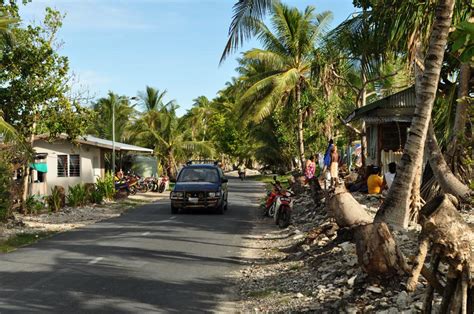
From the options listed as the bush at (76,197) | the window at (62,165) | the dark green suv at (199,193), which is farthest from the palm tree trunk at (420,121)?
the window at (62,165)

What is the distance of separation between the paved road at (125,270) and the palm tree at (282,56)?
13389 mm

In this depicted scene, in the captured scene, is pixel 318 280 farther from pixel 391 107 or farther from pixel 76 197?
pixel 76 197

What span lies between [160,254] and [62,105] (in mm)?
11984

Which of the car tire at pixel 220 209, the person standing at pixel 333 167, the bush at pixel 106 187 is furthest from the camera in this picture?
the bush at pixel 106 187

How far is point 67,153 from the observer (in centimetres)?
2780

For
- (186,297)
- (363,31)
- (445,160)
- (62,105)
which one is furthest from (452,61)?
(62,105)

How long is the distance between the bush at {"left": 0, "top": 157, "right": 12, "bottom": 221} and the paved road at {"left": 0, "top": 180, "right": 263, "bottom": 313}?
233 cm

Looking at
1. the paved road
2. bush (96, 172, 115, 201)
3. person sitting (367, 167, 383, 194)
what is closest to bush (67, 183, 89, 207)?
bush (96, 172, 115, 201)

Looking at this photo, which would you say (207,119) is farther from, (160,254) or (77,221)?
(160,254)

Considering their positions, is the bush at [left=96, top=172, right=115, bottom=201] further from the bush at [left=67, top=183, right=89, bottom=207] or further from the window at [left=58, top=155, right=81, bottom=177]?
the window at [left=58, top=155, right=81, bottom=177]

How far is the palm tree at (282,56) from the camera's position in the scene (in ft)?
92.3

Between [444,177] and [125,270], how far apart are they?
661 centimetres

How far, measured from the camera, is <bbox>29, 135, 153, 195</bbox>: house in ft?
86.0

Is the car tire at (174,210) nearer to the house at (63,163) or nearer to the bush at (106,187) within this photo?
the bush at (106,187)
